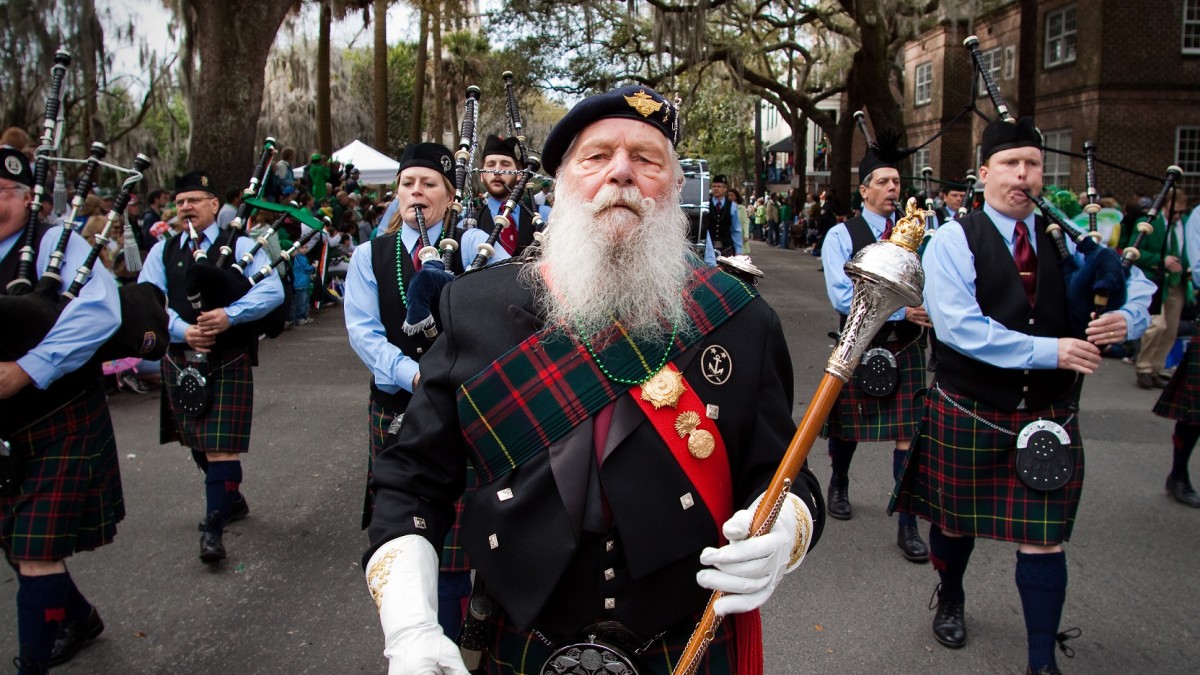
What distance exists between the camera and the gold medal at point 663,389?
5.71 ft

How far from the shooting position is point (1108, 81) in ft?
66.1

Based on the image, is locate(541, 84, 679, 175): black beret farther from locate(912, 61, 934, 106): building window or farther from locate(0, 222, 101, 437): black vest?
locate(912, 61, 934, 106): building window

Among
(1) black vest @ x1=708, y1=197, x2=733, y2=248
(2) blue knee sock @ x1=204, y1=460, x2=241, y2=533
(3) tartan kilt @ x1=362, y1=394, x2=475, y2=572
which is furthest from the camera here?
(1) black vest @ x1=708, y1=197, x2=733, y2=248

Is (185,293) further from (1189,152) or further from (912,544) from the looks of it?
(1189,152)

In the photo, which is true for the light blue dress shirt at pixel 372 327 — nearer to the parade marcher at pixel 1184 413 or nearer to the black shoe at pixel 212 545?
the black shoe at pixel 212 545


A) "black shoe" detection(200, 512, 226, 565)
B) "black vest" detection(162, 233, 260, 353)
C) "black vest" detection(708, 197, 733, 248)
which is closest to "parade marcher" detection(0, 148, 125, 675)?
"black shoe" detection(200, 512, 226, 565)

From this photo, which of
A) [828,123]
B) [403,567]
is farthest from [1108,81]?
[403,567]

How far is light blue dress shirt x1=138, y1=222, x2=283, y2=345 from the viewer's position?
15.5ft

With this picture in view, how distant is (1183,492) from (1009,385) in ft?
9.47

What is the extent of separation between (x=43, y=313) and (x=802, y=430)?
111 inches

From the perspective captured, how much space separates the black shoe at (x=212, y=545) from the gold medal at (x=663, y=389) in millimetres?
3563

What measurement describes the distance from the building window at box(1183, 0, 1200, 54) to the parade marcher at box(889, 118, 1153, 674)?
67.7 feet

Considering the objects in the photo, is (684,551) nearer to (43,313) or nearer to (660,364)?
(660,364)

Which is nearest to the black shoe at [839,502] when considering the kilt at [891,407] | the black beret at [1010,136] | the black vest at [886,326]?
the kilt at [891,407]
